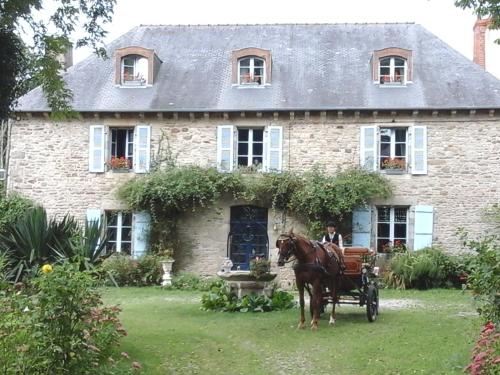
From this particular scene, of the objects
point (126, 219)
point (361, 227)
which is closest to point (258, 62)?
point (361, 227)

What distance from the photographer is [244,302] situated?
12664 mm

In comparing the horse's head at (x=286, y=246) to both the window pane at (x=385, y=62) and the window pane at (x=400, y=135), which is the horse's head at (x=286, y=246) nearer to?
the window pane at (x=400, y=135)

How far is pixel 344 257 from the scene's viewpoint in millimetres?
11250

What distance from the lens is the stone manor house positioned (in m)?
19.4

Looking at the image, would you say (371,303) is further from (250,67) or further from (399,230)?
(250,67)

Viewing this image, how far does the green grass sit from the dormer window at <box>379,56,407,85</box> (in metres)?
8.89

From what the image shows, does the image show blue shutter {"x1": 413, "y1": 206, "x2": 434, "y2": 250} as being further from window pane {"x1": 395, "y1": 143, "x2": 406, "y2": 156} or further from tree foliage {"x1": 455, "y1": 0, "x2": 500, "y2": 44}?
tree foliage {"x1": 455, "y1": 0, "x2": 500, "y2": 44}

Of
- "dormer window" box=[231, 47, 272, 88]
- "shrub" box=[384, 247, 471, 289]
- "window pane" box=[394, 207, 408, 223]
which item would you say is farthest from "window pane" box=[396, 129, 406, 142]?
"dormer window" box=[231, 47, 272, 88]

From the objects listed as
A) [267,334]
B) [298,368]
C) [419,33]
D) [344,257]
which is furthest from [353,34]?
[298,368]

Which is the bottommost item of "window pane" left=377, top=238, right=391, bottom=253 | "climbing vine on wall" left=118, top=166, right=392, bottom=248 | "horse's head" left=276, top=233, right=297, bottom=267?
"window pane" left=377, top=238, right=391, bottom=253

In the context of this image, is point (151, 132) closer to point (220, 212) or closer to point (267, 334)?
point (220, 212)

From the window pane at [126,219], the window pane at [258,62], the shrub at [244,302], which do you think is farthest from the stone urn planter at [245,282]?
the window pane at [258,62]

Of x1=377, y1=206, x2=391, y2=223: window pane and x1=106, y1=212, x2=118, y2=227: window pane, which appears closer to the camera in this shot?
x1=377, y1=206, x2=391, y2=223: window pane

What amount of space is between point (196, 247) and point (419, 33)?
10.3 m
